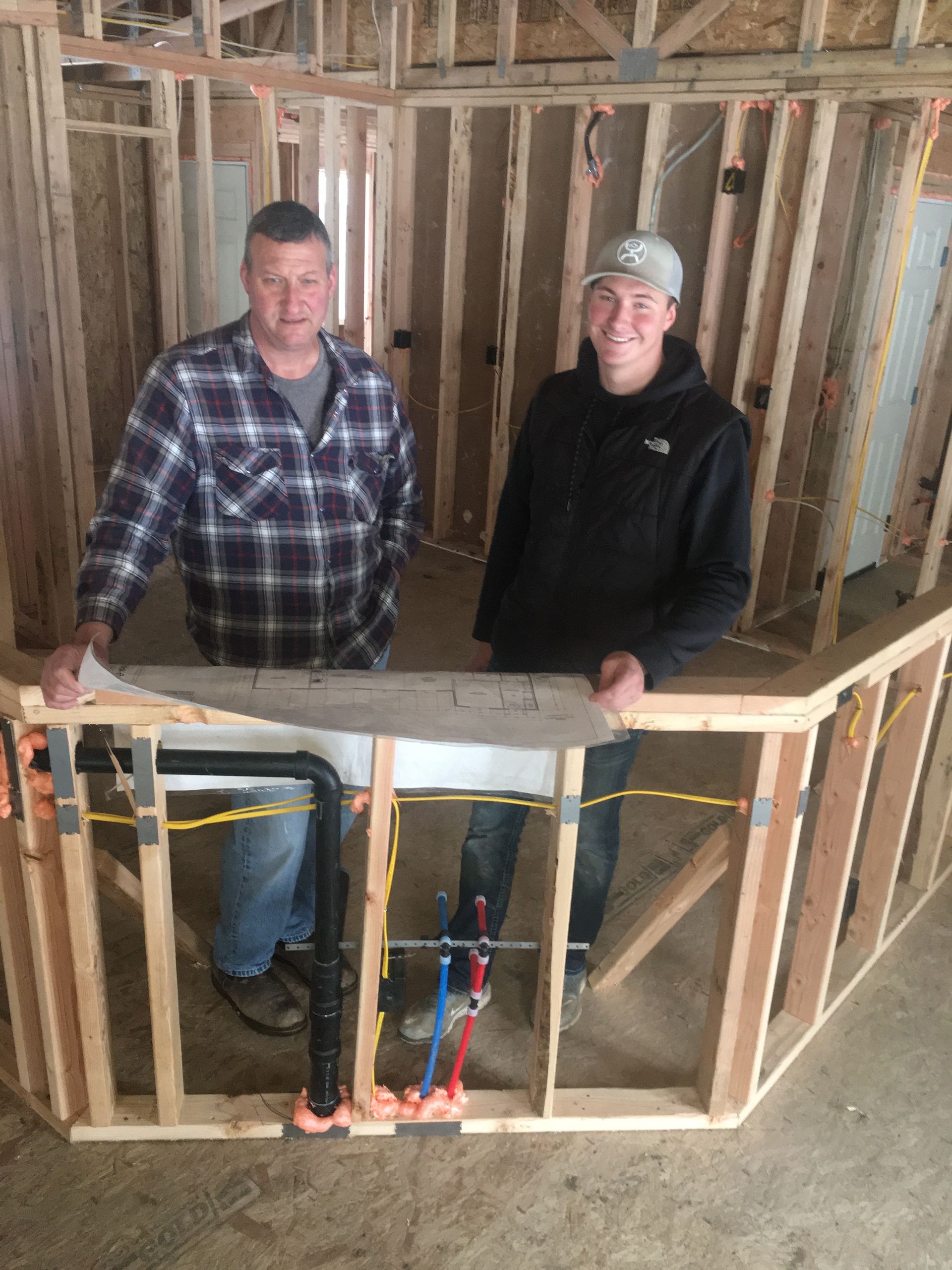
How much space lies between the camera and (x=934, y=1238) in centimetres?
184

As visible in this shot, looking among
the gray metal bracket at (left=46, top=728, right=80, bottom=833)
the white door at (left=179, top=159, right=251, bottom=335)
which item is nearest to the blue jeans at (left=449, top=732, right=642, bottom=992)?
the gray metal bracket at (left=46, top=728, right=80, bottom=833)

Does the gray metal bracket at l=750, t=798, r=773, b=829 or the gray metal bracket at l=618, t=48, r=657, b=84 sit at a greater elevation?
the gray metal bracket at l=618, t=48, r=657, b=84

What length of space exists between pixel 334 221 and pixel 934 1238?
4.96 m

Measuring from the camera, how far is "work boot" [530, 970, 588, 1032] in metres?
2.34

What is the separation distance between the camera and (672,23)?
14.2 feet

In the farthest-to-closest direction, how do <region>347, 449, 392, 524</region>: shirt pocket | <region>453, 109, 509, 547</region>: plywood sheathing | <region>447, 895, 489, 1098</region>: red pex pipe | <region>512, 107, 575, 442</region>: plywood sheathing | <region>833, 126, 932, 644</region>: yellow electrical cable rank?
<region>453, 109, 509, 547</region>: plywood sheathing → <region>512, 107, 575, 442</region>: plywood sheathing → <region>833, 126, 932, 644</region>: yellow electrical cable → <region>347, 449, 392, 524</region>: shirt pocket → <region>447, 895, 489, 1098</region>: red pex pipe

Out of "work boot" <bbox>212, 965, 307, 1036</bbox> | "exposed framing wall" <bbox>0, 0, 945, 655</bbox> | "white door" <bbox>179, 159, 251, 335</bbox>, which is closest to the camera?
"work boot" <bbox>212, 965, 307, 1036</bbox>

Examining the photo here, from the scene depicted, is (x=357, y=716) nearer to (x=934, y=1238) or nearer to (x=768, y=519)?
(x=934, y=1238)

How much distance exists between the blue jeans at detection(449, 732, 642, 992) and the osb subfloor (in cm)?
32

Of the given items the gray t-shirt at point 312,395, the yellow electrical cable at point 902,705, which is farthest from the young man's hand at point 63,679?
the yellow electrical cable at point 902,705

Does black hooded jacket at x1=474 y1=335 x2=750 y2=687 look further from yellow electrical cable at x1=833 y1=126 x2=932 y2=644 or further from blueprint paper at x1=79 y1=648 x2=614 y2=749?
yellow electrical cable at x1=833 y1=126 x2=932 y2=644

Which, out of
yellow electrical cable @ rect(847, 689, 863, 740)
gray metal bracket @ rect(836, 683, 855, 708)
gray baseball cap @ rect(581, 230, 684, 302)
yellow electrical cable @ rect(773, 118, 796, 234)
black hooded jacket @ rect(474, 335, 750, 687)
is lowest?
yellow electrical cable @ rect(847, 689, 863, 740)

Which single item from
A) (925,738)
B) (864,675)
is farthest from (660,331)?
(925,738)

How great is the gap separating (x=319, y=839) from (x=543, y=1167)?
852 millimetres
